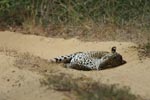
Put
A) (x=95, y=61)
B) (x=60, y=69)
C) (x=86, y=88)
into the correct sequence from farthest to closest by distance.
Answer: (x=95, y=61), (x=60, y=69), (x=86, y=88)

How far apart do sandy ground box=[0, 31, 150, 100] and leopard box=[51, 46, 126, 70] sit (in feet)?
0.41

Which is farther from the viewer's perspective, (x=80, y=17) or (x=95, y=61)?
(x=80, y=17)

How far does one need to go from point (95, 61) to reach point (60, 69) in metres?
0.57

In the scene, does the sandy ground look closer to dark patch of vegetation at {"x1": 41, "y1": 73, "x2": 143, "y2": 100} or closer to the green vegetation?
dark patch of vegetation at {"x1": 41, "y1": 73, "x2": 143, "y2": 100}

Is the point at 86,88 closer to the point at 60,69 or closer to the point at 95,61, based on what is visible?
the point at 60,69

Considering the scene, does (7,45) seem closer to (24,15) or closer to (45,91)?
(24,15)

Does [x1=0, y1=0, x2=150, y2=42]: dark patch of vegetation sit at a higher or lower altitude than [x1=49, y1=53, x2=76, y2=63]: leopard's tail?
higher

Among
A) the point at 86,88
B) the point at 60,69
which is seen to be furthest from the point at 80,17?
the point at 86,88

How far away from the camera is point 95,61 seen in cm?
725

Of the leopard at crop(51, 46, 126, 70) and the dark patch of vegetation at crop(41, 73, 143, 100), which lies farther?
the leopard at crop(51, 46, 126, 70)

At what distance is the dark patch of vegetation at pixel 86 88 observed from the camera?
535 cm

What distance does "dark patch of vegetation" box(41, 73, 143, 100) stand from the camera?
211 inches

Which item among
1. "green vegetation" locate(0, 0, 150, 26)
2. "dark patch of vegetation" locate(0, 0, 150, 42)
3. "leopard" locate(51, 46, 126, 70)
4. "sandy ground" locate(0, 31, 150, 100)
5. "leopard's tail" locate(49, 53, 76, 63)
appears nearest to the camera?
"sandy ground" locate(0, 31, 150, 100)

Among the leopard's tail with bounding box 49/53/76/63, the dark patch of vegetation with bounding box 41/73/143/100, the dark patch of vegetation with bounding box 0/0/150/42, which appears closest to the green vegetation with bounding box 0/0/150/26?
the dark patch of vegetation with bounding box 0/0/150/42
